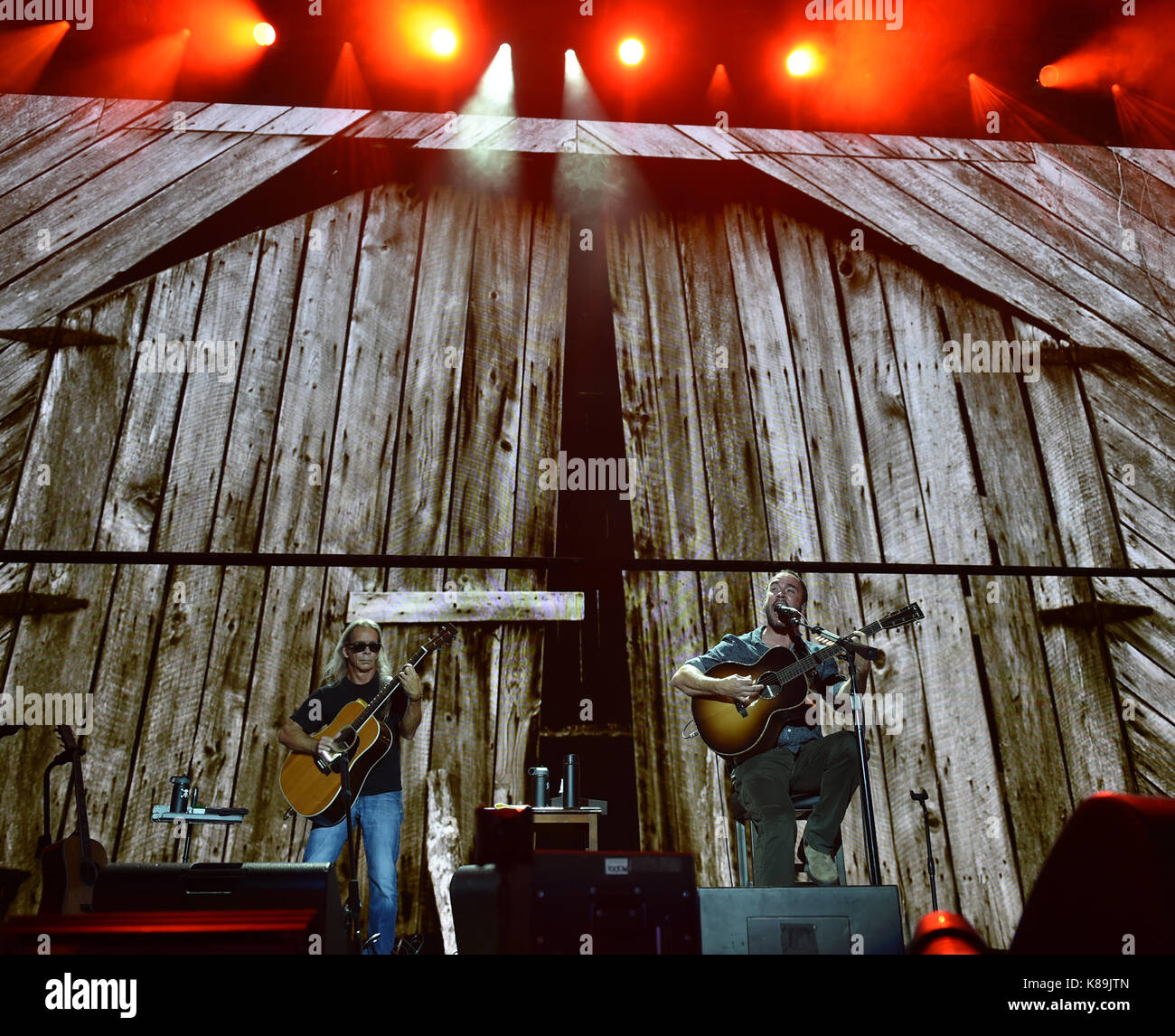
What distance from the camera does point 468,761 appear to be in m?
4.62

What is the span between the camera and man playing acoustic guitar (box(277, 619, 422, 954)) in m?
4.12

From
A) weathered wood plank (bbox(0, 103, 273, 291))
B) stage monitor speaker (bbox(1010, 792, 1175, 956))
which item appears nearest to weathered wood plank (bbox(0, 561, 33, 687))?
weathered wood plank (bbox(0, 103, 273, 291))

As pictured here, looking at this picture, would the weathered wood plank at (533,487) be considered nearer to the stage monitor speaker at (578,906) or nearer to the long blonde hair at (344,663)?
the long blonde hair at (344,663)

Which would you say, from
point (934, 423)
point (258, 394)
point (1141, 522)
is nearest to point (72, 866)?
point (258, 394)

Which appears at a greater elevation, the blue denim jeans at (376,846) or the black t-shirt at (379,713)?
the black t-shirt at (379,713)

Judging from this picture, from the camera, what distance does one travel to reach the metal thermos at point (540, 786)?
4426 mm

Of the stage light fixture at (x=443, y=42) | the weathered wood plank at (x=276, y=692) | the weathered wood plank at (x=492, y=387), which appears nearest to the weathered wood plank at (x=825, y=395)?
the weathered wood plank at (x=492, y=387)

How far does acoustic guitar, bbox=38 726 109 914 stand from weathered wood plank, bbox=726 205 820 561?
134 inches

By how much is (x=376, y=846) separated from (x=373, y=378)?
8.13 ft

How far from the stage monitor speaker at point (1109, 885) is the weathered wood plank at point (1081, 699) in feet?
11.5

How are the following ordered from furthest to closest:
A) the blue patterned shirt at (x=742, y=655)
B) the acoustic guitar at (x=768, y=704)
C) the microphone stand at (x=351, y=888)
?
1. the blue patterned shirt at (x=742, y=655)
2. the acoustic guitar at (x=768, y=704)
3. the microphone stand at (x=351, y=888)

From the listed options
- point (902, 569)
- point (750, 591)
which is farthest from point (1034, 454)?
point (750, 591)

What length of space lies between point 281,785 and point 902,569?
329 centimetres
